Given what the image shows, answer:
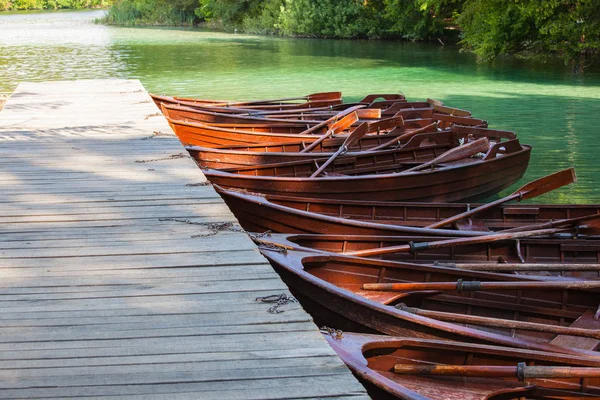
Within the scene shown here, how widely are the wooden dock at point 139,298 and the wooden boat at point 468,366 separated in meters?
0.39

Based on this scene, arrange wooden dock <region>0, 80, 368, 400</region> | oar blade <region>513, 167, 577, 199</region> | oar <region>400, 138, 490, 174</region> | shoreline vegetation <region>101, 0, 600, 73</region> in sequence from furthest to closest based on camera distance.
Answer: shoreline vegetation <region>101, 0, 600, 73</region>, oar <region>400, 138, 490, 174</region>, oar blade <region>513, 167, 577, 199</region>, wooden dock <region>0, 80, 368, 400</region>

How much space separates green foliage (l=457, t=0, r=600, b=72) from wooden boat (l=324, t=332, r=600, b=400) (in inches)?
843

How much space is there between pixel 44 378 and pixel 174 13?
60.7 metres

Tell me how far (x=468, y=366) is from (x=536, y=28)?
80.7 ft

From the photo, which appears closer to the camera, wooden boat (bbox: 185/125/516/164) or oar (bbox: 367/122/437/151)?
wooden boat (bbox: 185/125/516/164)

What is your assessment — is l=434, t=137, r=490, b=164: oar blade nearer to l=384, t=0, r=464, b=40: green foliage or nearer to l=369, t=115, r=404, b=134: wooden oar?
l=369, t=115, r=404, b=134: wooden oar

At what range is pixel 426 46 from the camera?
1462 inches

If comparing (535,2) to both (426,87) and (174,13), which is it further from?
(174,13)

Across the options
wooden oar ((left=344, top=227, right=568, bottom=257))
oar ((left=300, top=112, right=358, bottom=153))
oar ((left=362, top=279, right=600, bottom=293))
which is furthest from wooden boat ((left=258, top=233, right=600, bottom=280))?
oar ((left=300, top=112, right=358, bottom=153))

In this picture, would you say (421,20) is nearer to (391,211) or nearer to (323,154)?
(323,154)

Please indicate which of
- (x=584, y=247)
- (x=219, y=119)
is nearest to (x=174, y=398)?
(x=584, y=247)

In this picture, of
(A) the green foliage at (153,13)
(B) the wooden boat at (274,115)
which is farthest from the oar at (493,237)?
(A) the green foliage at (153,13)

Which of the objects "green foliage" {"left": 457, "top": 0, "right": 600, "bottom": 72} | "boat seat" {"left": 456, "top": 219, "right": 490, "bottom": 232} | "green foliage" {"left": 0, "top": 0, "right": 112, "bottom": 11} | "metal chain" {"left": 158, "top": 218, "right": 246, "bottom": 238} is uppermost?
"green foliage" {"left": 0, "top": 0, "right": 112, "bottom": 11}

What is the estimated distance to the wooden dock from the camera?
3.18 m
